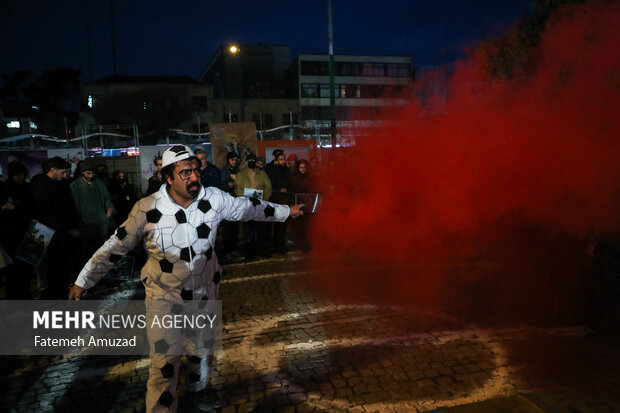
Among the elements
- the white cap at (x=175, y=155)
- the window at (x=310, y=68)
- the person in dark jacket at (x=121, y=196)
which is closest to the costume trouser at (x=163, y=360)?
the white cap at (x=175, y=155)

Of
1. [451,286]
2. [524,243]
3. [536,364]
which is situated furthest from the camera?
[524,243]

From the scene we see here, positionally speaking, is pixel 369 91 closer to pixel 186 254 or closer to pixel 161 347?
pixel 186 254

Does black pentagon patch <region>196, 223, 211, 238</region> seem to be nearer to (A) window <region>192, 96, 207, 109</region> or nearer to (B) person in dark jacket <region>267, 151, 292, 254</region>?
(B) person in dark jacket <region>267, 151, 292, 254</region>

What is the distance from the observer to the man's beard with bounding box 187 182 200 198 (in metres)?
3.36

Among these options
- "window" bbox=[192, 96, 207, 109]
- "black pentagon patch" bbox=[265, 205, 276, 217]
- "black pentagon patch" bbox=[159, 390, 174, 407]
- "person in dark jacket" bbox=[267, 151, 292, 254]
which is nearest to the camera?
"black pentagon patch" bbox=[159, 390, 174, 407]

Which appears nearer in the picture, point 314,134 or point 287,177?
point 287,177

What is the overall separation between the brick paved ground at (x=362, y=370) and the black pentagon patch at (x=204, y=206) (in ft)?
5.67

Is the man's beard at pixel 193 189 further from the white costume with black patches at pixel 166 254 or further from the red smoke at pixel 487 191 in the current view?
the red smoke at pixel 487 191

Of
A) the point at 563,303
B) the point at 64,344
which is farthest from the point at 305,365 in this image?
the point at 563,303

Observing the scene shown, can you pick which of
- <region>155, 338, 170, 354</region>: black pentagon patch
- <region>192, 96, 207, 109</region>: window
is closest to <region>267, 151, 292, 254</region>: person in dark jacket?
<region>155, 338, 170, 354</region>: black pentagon patch

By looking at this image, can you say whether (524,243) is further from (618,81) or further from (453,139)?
(618,81)

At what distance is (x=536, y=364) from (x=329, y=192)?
22.1ft

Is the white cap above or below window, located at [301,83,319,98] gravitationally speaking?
below

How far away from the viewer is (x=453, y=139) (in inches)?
376
